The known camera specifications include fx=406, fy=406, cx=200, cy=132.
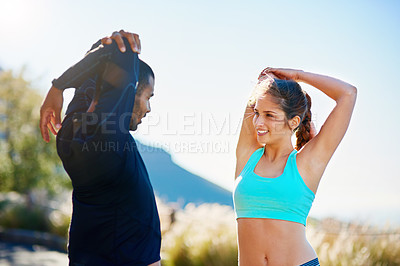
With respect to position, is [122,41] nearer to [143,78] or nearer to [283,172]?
[143,78]

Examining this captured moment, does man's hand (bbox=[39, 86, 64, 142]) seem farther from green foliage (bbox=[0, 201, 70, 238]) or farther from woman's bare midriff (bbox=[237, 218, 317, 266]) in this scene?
green foliage (bbox=[0, 201, 70, 238])

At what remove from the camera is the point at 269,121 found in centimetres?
235

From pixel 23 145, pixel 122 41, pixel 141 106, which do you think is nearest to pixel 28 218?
pixel 23 145

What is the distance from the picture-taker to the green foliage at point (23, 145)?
12.1 metres

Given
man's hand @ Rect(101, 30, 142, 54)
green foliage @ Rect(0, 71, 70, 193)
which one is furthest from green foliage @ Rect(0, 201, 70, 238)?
man's hand @ Rect(101, 30, 142, 54)

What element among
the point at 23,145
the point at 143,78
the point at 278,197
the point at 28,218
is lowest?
the point at 28,218

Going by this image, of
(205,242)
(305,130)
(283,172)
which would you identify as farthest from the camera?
(205,242)

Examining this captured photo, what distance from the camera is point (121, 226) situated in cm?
176

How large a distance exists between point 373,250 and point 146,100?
4.22 m

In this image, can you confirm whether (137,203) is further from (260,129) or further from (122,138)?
(260,129)

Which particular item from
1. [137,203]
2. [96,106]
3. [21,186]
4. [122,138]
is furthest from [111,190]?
[21,186]

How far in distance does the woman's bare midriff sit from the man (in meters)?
0.64

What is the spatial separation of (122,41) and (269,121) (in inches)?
40.5

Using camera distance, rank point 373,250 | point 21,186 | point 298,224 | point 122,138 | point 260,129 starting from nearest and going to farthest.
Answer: point 122,138 < point 298,224 < point 260,129 < point 373,250 < point 21,186
